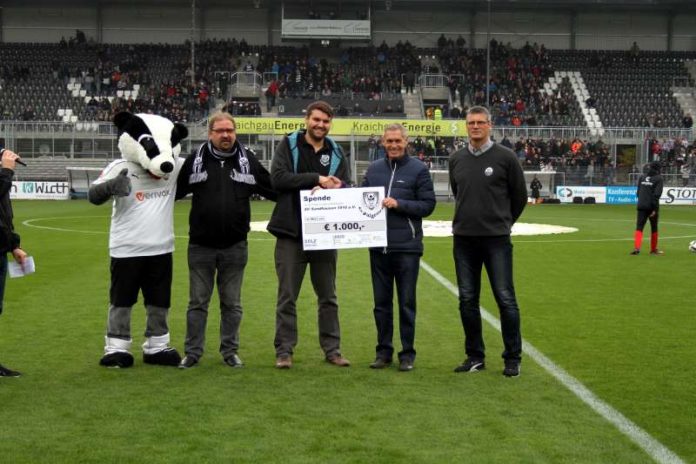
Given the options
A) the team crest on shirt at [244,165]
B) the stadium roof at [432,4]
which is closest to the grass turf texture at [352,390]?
the team crest on shirt at [244,165]

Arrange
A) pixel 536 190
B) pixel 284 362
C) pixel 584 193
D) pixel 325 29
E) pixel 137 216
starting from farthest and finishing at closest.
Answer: pixel 325 29 < pixel 584 193 < pixel 536 190 < pixel 137 216 < pixel 284 362

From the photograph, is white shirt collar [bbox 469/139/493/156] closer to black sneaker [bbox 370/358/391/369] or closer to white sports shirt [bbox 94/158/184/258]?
black sneaker [bbox 370/358/391/369]

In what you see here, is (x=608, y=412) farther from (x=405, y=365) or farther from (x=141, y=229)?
(x=141, y=229)

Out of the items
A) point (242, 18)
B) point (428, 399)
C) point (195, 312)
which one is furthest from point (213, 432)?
point (242, 18)

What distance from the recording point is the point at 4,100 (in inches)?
2191

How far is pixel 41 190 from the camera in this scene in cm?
4556

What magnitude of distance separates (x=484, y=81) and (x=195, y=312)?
5268 cm

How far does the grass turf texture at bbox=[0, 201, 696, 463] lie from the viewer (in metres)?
5.95

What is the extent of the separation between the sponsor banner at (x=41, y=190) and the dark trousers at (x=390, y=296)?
39.1 metres

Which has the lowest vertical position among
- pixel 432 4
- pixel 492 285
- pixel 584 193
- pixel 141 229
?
pixel 584 193

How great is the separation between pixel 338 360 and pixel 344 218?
3.88 ft

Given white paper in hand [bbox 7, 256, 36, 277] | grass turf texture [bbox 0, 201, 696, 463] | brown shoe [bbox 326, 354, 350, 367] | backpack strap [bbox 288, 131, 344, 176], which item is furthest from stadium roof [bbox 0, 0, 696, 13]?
white paper in hand [bbox 7, 256, 36, 277]

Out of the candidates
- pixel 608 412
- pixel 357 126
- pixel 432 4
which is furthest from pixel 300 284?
pixel 432 4

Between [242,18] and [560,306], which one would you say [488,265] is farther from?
[242,18]
